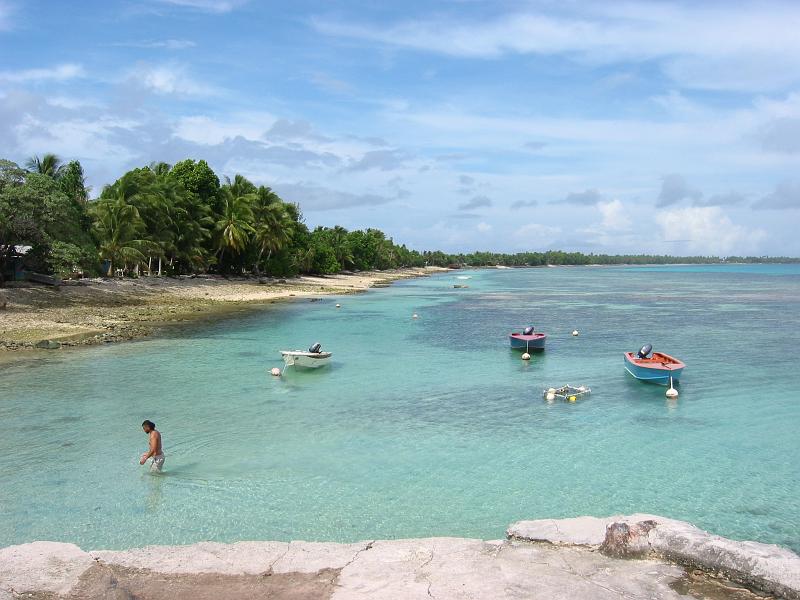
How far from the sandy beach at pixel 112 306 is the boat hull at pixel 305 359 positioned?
11442mm

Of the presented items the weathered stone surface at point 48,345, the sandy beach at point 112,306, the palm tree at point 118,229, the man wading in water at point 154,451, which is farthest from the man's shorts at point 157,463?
the palm tree at point 118,229

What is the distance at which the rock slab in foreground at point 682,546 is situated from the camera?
773 centimetres

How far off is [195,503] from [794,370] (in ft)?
83.5

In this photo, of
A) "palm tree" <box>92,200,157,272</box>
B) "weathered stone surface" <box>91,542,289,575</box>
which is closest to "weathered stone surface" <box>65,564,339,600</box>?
"weathered stone surface" <box>91,542,289,575</box>

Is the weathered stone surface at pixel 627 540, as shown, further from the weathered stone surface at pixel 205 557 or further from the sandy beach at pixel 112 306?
the sandy beach at pixel 112 306

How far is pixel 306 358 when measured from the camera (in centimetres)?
2589

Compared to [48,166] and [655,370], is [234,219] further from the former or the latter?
[655,370]

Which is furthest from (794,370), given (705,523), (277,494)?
(277,494)

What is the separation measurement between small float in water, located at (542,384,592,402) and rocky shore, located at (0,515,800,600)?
1201 cm

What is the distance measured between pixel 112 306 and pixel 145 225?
35.1ft

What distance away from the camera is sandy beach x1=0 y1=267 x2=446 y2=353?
3156 cm

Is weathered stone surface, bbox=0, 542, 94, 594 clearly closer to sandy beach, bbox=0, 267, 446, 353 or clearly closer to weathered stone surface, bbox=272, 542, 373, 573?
weathered stone surface, bbox=272, 542, 373, 573

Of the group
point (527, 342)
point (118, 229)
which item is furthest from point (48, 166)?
point (527, 342)

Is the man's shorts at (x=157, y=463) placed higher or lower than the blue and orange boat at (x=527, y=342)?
lower
